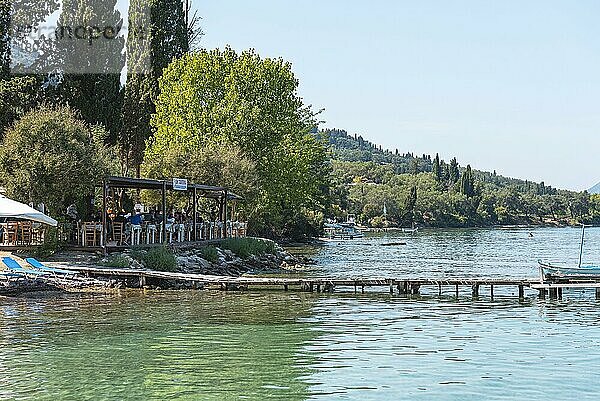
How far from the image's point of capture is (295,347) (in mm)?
19875

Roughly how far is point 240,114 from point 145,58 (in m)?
10.8

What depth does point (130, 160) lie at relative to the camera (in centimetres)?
6412

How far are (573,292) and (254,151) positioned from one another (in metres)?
28.0

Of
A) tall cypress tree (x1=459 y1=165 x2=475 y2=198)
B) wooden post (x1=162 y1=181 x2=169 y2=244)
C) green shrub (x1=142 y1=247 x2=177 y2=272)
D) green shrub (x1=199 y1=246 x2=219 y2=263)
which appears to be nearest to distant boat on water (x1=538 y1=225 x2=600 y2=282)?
green shrub (x1=142 y1=247 x2=177 y2=272)

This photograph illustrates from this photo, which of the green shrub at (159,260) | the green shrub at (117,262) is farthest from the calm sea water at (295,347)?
the green shrub at (159,260)

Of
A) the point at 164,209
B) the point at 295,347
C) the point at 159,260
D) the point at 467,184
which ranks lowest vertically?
the point at 295,347

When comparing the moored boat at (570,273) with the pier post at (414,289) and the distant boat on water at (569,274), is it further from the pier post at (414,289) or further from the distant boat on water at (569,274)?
the pier post at (414,289)

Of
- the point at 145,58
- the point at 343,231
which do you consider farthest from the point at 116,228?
the point at 343,231

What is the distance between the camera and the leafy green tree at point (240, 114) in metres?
55.3

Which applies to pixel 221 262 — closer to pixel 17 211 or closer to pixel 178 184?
pixel 178 184

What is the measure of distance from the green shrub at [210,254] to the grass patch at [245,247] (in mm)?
4331

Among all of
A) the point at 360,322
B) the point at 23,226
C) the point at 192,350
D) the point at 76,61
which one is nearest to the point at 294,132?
the point at 76,61

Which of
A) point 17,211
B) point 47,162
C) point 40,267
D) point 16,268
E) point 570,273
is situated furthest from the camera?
point 47,162

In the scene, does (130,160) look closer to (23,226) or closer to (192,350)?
(23,226)
